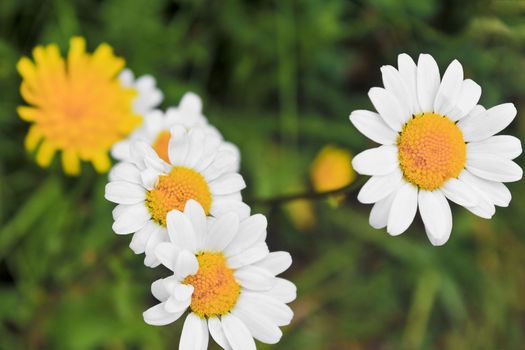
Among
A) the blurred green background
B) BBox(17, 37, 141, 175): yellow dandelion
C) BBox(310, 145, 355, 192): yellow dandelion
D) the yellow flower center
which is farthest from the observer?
BBox(310, 145, 355, 192): yellow dandelion

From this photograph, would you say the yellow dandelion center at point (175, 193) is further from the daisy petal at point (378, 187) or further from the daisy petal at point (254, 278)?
the daisy petal at point (378, 187)

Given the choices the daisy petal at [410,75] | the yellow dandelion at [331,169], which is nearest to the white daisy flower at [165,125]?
the daisy petal at [410,75]

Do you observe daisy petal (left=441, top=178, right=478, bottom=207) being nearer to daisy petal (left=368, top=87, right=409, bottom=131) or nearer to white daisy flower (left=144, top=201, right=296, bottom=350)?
daisy petal (left=368, top=87, right=409, bottom=131)


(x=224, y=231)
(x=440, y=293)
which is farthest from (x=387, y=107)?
(x=440, y=293)

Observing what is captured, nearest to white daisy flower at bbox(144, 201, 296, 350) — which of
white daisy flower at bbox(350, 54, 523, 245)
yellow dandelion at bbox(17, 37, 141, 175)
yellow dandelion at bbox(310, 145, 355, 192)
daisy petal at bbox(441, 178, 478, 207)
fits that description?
white daisy flower at bbox(350, 54, 523, 245)

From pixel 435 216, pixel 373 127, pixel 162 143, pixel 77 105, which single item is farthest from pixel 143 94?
pixel 435 216

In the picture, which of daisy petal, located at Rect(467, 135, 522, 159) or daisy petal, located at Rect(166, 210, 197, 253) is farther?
daisy petal, located at Rect(467, 135, 522, 159)
